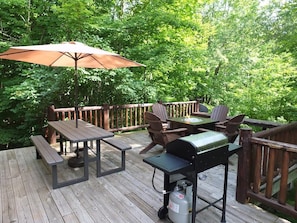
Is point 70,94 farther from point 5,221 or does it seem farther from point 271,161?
point 271,161

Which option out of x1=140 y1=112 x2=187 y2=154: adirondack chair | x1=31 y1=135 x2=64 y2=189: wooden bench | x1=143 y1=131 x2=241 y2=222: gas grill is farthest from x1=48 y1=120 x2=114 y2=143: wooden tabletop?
x1=143 y1=131 x2=241 y2=222: gas grill

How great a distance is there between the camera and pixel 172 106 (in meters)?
6.81

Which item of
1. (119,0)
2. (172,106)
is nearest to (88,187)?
(172,106)

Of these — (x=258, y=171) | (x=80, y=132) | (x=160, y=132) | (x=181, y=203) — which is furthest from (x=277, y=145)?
(x=80, y=132)

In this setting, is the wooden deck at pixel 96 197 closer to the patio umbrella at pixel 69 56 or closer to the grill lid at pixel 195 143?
the grill lid at pixel 195 143

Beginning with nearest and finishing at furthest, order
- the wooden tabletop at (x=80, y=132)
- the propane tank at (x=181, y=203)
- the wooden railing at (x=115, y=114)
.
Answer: the propane tank at (x=181, y=203) < the wooden tabletop at (x=80, y=132) < the wooden railing at (x=115, y=114)

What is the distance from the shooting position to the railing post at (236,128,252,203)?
8.64 ft

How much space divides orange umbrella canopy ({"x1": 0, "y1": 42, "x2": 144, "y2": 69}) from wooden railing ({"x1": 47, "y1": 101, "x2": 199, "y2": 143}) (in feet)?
4.79

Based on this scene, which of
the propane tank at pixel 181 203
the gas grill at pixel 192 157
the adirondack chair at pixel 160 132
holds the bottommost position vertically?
the propane tank at pixel 181 203

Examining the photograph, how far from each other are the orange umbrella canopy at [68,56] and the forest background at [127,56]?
56.3 inches

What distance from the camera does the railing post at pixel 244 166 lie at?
2635mm

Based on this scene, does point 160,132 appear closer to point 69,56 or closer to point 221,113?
point 221,113

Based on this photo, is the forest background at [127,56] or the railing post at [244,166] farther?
the forest background at [127,56]

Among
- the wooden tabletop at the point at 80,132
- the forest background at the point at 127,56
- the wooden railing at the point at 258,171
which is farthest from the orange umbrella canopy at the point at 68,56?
the wooden railing at the point at 258,171
